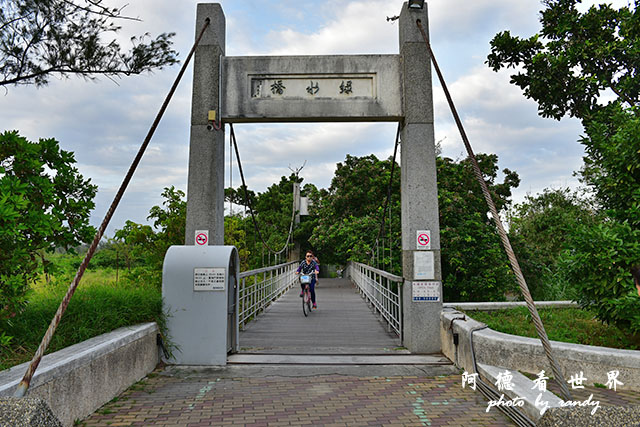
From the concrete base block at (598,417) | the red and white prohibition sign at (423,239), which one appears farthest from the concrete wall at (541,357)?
the concrete base block at (598,417)

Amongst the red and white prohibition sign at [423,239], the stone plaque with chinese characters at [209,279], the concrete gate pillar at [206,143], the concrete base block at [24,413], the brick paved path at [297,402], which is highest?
the concrete gate pillar at [206,143]

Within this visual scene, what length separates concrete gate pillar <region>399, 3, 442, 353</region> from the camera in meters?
5.74

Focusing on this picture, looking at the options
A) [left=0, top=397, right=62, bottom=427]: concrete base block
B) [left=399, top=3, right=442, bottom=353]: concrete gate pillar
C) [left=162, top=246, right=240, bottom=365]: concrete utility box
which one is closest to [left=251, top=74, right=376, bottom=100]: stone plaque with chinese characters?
[left=399, top=3, right=442, bottom=353]: concrete gate pillar

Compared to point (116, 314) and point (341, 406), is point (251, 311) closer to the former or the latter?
point (116, 314)

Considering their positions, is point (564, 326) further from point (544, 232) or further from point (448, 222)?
point (544, 232)

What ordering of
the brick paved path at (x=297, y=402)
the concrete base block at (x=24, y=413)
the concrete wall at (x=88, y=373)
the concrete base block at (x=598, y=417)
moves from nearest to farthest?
1. the concrete base block at (x=24, y=413)
2. the concrete base block at (x=598, y=417)
3. the concrete wall at (x=88, y=373)
4. the brick paved path at (x=297, y=402)

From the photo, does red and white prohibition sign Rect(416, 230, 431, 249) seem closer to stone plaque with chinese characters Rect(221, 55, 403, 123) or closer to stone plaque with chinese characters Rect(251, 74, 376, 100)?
stone plaque with chinese characters Rect(221, 55, 403, 123)

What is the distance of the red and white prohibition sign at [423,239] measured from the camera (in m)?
5.84

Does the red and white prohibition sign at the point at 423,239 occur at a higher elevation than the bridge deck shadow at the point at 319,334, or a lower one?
higher

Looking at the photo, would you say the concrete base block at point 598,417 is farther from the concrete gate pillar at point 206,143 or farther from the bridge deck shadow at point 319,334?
the concrete gate pillar at point 206,143

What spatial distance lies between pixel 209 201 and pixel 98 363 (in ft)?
9.30

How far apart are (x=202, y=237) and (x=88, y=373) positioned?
2.79 metres

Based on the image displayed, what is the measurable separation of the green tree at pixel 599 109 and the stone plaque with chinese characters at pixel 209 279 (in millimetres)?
3606

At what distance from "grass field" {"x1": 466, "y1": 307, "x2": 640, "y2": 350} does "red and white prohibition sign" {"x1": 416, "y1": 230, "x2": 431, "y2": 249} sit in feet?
3.65
